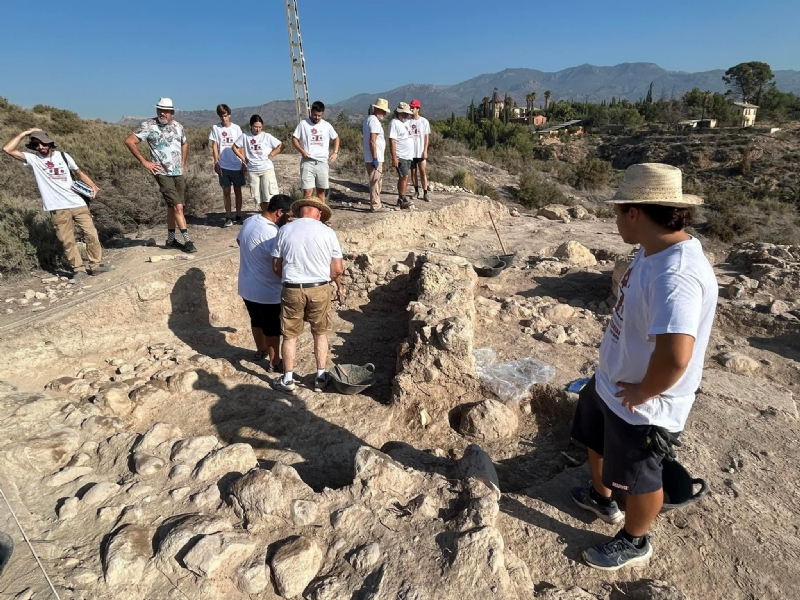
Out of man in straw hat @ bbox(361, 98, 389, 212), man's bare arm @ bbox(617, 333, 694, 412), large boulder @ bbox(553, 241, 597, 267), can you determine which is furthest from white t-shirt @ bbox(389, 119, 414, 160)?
man's bare arm @ bbox(617, 333, 694, 412)

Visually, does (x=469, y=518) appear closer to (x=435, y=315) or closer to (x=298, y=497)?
(x=298, y=497)

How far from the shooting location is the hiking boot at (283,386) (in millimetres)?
4078

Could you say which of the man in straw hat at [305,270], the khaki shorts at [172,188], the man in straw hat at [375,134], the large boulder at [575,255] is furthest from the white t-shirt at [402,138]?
the man in straw hat at [305,270]

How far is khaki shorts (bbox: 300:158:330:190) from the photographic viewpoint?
688 cm

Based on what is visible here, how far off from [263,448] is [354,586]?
1674 millimetres

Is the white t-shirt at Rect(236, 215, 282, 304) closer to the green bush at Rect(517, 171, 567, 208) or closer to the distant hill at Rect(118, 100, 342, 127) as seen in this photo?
the green bush at Rect(517, 171, 567, 208)

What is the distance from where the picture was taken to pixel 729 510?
259 centimetres

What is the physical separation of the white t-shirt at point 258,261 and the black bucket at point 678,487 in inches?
125

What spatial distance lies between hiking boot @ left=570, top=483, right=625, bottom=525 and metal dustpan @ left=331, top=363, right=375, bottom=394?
1.97 meters

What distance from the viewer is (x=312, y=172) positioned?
6934mm

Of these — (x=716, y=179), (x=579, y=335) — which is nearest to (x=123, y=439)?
(x=579, y=335)

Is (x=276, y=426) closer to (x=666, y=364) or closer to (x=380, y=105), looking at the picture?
(x=666, y=364)

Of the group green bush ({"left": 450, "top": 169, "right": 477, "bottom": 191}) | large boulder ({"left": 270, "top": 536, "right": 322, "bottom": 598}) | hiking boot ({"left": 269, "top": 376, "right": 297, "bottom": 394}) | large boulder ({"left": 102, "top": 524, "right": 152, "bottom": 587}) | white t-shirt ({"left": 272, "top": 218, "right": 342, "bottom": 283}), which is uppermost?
white t-shirt ({"left": 272, "top": 218, "right": 342, "bottom": 283})

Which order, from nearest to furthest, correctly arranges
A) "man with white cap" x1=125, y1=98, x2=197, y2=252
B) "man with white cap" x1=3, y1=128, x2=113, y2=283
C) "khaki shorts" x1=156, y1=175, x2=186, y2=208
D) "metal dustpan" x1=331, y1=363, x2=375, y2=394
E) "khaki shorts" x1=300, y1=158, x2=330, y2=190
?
"metal dustpan" x1=331, y1=363, x2=375, y2=394
"man with white cap" x1=3, y1=128, x2=113, y2=283
"man with white cap" x1=125, y1=98, x2=197, y2=252
"khaki shorts" x1=156, y1=175, x2=186, y2=208
"khaki shorts" x1=300, y1=158, x2=330, y2=190
